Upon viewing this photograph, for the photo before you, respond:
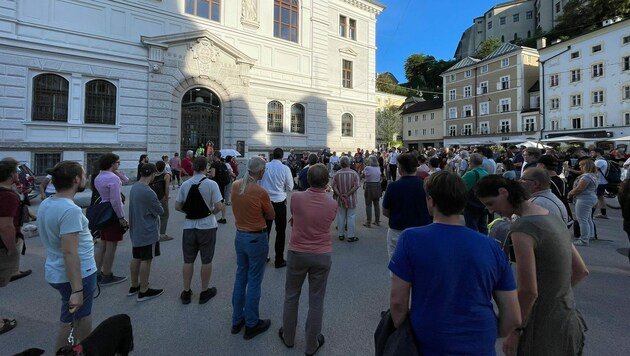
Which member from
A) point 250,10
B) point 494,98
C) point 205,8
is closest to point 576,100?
point 494,98

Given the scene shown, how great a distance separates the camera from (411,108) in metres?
70.4

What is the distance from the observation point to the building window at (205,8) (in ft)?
66.7

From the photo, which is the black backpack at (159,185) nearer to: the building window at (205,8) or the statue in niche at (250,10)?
the building window at (205,8)

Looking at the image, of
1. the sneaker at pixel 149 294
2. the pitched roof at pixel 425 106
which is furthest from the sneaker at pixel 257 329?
the pitched roof at pixel 425 106

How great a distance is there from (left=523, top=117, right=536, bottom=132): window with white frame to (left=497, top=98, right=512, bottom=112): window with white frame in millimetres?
3483

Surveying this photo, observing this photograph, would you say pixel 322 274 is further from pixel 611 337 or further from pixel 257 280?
pixel 611 337

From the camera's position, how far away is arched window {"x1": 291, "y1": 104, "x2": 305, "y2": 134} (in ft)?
81.8

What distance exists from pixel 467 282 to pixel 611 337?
346 centimetres

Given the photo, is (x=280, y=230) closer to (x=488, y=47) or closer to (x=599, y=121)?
(x=599, y=121)

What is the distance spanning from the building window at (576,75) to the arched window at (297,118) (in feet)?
123

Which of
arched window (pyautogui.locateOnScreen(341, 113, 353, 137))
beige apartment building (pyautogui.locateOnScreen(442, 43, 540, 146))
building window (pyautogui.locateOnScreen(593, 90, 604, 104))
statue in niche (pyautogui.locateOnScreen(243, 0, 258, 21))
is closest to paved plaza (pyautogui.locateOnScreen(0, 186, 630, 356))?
statue in niche (pyautogui.locateOnScreen(243, 0, 258, 21))

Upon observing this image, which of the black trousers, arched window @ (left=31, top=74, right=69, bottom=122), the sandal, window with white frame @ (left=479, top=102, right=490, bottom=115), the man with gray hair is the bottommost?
the sandal

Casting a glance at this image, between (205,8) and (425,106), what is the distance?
182 feet

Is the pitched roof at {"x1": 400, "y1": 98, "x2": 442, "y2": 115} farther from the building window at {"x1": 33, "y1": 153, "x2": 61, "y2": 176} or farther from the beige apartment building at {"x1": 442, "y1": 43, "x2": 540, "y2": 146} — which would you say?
Result: the building window at {"x1": 33, "y1": 153, "x2": 61, "y2": 176}
